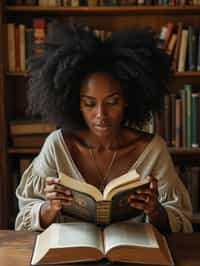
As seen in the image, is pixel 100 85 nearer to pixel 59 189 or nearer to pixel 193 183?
pixel 59 189

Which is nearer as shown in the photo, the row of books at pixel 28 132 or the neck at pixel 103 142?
the neck at pixel 103 142

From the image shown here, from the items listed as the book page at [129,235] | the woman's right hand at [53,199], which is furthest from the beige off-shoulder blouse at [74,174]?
the book page at [129,235]

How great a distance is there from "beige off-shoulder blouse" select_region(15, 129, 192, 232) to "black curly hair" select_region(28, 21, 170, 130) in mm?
135

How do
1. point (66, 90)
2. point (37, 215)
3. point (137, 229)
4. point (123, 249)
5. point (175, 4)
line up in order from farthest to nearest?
1. point (175, 4)
2. point (66, 90)
3. point (37, 215)
4. point (137, 229)
5. point (123, 249)

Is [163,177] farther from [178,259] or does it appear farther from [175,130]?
[175,130]

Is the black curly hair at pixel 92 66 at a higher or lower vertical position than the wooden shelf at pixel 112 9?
lower

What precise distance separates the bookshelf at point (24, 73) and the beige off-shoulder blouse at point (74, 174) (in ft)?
2.71

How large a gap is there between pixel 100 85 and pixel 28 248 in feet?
1.75

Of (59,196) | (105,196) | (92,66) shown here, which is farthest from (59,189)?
(92,66)

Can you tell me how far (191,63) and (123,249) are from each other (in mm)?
1394

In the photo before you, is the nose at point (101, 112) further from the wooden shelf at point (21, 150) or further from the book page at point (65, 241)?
the wooden shelf at point (21, 150)

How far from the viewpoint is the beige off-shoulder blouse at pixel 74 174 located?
5.43 feet

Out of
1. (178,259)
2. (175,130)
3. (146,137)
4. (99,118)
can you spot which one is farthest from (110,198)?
(175,130)

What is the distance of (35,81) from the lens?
68.6 inches
